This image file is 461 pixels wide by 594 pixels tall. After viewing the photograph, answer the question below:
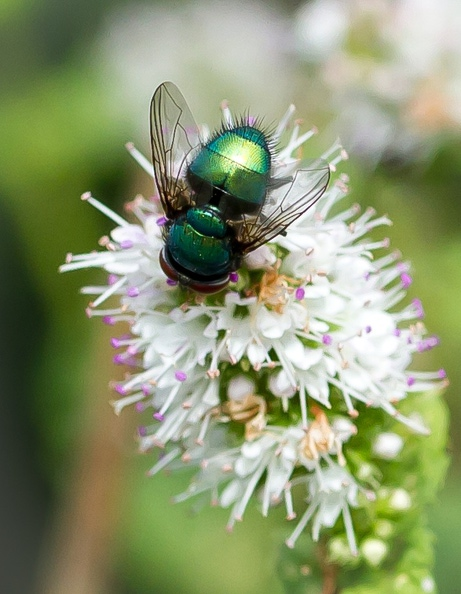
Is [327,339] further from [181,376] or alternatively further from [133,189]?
[133,189]

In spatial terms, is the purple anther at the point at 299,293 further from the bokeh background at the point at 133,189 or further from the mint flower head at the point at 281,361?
the bokeh background at the point at 133,189

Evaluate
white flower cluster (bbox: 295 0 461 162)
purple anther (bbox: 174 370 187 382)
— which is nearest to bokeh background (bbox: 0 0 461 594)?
white flower cluster (bbox: 295 0 461 162)

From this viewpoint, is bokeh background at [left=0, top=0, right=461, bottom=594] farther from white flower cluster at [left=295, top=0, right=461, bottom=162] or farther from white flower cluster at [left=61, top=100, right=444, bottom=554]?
white flower cluster at [left=61, top=100, right=444, bottom=554]

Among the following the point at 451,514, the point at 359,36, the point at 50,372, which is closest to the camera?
the point at 359,36

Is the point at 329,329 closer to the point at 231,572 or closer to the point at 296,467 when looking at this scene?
the point at 296,467

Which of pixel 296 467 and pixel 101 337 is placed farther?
pixel 101 337

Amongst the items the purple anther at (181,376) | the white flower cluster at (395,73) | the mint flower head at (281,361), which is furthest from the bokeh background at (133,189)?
the purple anther at (181,376)

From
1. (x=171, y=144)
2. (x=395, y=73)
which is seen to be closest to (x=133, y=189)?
(x=395, y=73)

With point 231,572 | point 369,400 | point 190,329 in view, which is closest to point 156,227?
point 190,329
